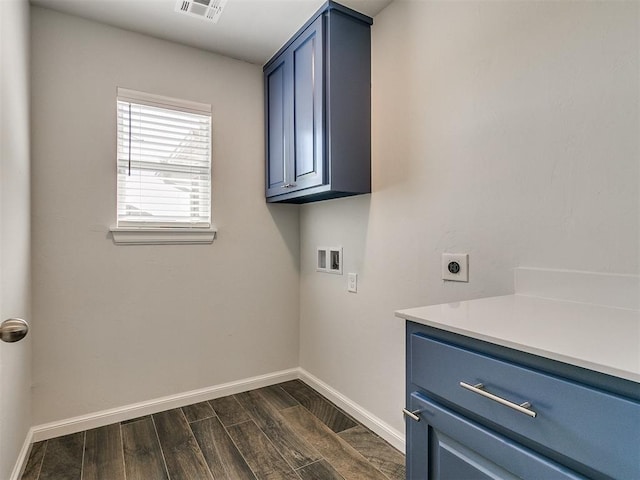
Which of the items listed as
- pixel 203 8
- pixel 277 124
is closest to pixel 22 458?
pixel 277 124

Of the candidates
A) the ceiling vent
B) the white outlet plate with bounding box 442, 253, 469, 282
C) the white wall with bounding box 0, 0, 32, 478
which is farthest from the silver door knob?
the ceiling vent

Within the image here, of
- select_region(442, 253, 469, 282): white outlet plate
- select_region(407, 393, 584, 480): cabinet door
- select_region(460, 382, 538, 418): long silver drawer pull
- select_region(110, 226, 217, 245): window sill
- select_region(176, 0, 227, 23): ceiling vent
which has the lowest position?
select_region(407, 393, 584, 480): cabinet door

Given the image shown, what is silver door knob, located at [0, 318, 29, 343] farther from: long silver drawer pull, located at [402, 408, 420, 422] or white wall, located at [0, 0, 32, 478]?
long silver drawer pull, located at [402, 408, 420, 422]

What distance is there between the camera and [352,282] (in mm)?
2174

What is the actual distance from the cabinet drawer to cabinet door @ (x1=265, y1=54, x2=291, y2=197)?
5.52 feet

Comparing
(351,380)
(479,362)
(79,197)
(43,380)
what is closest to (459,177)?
(479,362)

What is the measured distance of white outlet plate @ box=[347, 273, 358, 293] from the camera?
215cm

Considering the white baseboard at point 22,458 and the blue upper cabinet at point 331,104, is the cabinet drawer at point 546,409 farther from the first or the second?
the white baseboard at point 22,458

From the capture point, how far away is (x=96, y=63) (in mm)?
2057

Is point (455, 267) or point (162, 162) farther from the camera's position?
point (162, 162)

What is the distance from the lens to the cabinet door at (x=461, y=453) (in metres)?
0.74

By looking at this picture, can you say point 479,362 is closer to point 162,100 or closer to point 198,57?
point 162,100

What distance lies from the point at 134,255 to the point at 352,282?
1363 mm

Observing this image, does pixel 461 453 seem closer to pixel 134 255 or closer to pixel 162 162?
pixel 134 255
